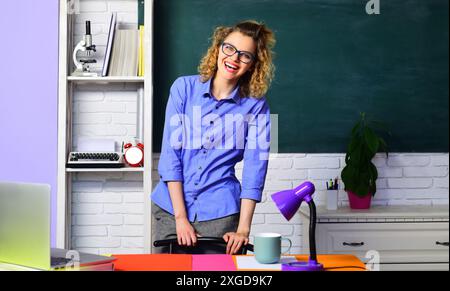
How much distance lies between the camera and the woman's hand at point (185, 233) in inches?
72.2

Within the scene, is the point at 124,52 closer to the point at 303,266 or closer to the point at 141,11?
the point at 141,11

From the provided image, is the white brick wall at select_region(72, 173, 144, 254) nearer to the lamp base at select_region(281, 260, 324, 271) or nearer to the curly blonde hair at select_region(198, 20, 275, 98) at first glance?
the curly blonde hair at select_region(198, 20, 275, 98)

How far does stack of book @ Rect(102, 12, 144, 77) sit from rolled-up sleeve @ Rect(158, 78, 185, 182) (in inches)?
18.4

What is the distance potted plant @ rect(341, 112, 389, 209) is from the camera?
2619 millimetres

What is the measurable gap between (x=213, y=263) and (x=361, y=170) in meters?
1.47

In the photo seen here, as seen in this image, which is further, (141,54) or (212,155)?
(141,54)

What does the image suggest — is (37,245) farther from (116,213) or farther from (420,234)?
(420,234)

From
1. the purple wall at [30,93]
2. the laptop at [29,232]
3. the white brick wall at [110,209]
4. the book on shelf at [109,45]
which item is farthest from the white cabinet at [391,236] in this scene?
the laptop at [29,232]

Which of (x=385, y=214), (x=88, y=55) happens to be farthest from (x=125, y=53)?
(x=385, y=214)

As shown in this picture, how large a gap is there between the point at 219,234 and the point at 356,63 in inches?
48.7

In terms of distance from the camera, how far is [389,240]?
2.52 meters

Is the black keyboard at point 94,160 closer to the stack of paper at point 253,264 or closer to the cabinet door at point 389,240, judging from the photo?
the cabinet door at point 389,240

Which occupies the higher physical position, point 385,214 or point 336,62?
point 336,62

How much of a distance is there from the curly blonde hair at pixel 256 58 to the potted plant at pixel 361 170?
19.9 inches
